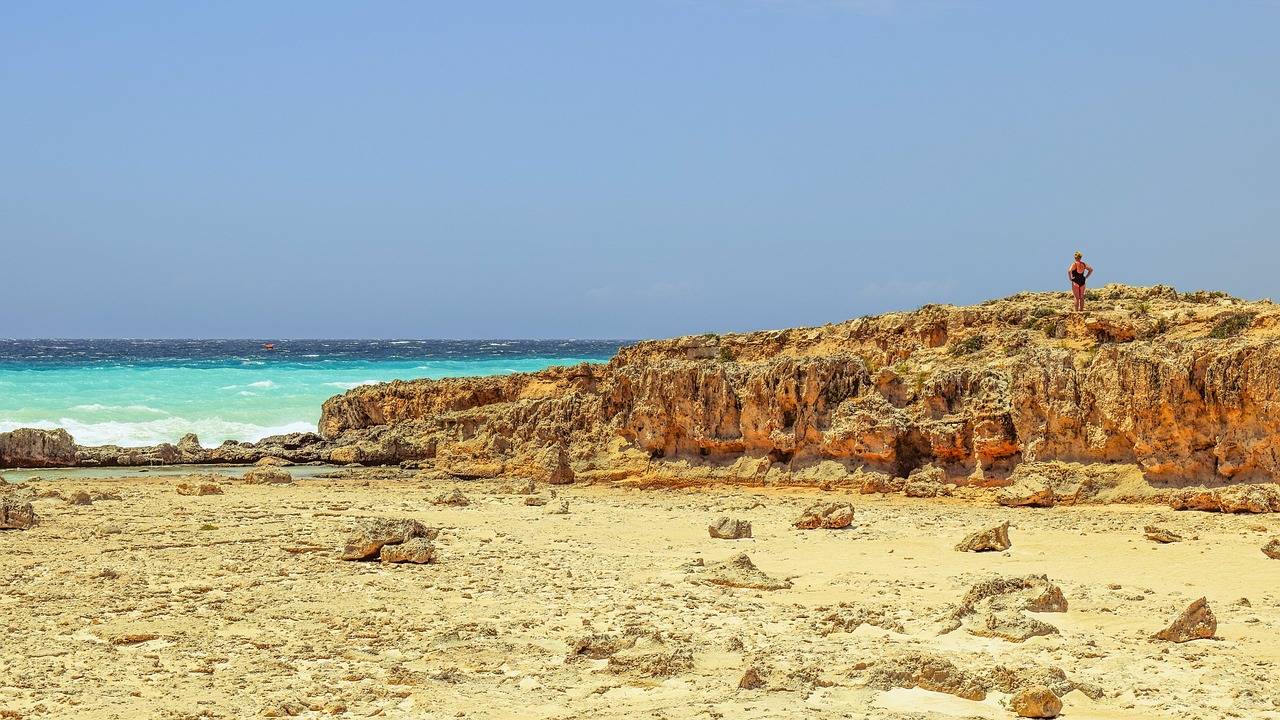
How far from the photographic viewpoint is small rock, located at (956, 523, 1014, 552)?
10023 millimetres

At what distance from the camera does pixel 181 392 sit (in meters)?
38.5

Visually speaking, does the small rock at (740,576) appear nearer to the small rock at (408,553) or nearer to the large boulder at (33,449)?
the small rock at (408,553)

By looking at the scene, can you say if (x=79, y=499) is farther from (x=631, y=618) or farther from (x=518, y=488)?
(x=631, y=618)

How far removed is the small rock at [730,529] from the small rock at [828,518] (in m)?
0.74

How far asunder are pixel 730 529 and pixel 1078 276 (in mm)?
7304

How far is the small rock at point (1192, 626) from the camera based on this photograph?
6594 millimetres

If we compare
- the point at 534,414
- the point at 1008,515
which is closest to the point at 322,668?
the point at 1008,515

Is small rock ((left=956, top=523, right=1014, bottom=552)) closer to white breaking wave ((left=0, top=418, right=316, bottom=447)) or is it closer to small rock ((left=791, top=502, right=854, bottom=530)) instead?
small rock ((left=791, top=502, right=854, bottom=530))

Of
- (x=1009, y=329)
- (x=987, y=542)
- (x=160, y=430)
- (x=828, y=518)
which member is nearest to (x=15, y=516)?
(x=828, y=518)

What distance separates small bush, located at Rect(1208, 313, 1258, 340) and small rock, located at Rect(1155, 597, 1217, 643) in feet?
23.6

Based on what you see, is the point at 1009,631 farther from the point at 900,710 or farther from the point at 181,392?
the point at 181,392

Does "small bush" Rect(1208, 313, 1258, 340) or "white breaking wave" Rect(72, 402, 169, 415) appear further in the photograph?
"white breaking wave" Rect(72, 402, 169, 415)

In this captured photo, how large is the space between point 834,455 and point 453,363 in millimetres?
50583

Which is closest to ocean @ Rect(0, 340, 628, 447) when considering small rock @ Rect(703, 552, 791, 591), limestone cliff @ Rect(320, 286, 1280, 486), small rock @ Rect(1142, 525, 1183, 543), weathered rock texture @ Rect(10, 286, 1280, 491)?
weathered rock texture @ Rect(10, 286, 1280, 491)
